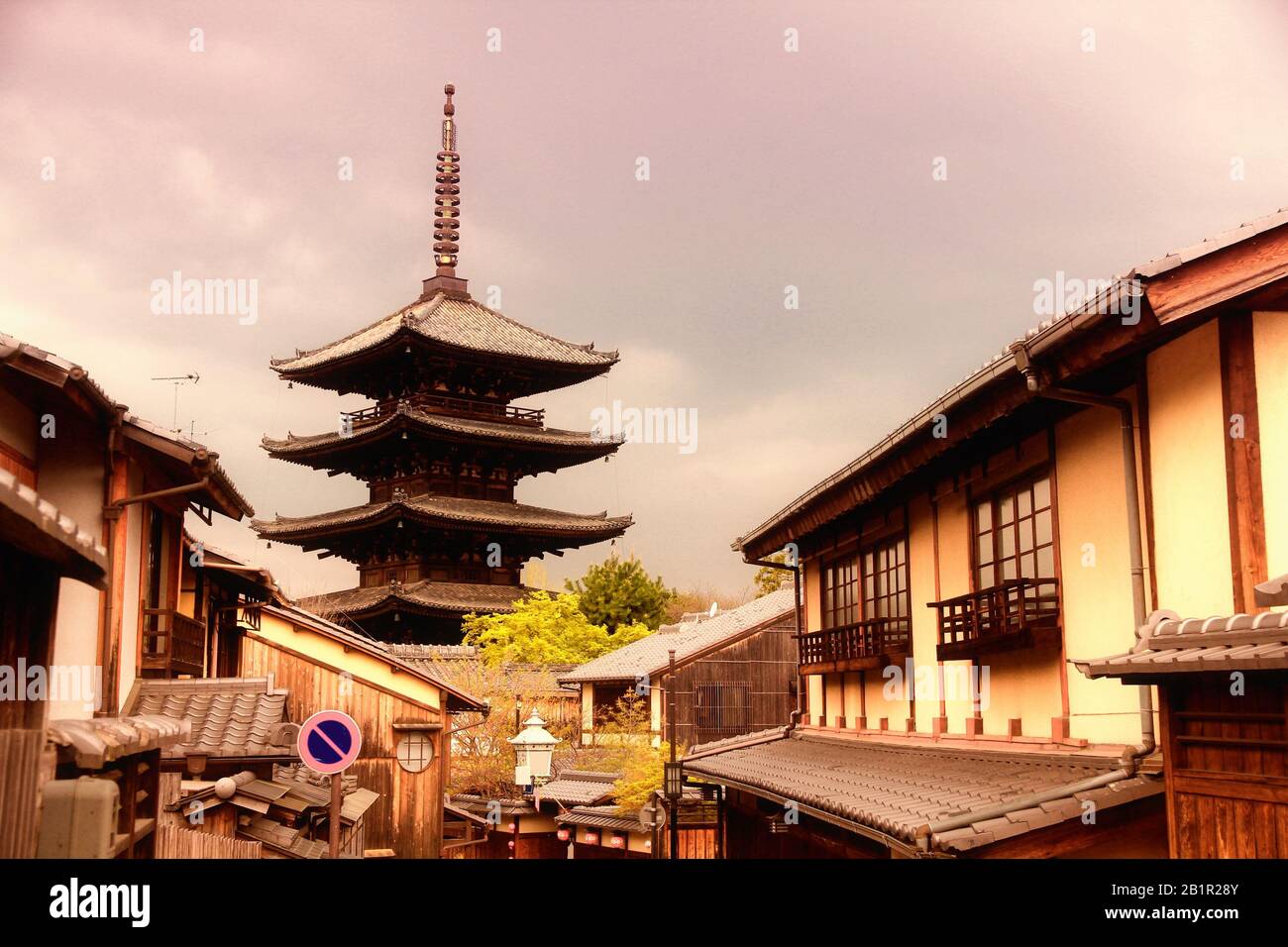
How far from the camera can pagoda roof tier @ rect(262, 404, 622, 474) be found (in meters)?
46.0

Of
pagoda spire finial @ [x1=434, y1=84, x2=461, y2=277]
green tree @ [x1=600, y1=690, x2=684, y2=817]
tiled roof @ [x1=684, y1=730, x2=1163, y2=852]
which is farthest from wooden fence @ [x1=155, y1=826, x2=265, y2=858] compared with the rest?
pagoda spire finial @ [x1=434, y1=84, x2=461, y2=277]

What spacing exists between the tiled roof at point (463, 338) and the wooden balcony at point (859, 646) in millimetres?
30163

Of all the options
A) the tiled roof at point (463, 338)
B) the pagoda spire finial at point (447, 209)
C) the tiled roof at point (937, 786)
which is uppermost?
the pagoda spire finial at point (447, 209)

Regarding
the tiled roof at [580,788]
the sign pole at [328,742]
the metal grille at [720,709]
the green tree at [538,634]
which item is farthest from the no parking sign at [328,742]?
the green tree at [538,634]

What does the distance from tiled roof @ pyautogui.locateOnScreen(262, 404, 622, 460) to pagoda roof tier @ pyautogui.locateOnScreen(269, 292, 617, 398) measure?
193cm

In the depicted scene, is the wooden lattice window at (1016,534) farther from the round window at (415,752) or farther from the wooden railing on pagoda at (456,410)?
the wooden railing on pagoda at (456,410)

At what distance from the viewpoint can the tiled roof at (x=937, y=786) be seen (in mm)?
8539

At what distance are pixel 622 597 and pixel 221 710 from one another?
134 feet

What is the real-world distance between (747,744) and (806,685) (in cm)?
153

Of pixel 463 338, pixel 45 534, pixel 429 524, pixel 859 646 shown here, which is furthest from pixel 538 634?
pixel 45 534

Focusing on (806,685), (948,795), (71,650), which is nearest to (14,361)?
(71,650)

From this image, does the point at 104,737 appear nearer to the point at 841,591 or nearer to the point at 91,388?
the point at 91,388

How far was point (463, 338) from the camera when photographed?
48188 mm
